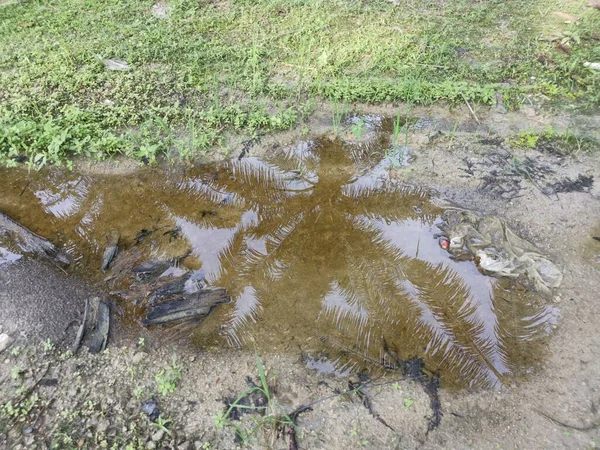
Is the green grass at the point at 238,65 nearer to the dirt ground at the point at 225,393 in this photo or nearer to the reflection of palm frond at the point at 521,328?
the dirt ground at the point at 225,393

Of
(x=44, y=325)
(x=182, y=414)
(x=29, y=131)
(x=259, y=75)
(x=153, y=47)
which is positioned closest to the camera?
(x=182, y=414)

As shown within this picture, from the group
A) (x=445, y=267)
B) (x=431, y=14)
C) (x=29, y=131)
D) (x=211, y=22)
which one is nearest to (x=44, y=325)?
(x=29, y=131)

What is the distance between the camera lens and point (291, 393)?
2.80 m

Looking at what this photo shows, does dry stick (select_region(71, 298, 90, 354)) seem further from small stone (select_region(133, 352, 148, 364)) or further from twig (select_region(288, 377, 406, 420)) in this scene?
twig (select_region(288, 377, 406, 420))

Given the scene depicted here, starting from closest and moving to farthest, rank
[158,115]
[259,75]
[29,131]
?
[29,131]
[158,115]
[259,75]

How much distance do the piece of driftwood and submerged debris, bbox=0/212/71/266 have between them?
0.99m

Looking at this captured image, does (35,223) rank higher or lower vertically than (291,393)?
higher

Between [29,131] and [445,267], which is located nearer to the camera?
[445,267]

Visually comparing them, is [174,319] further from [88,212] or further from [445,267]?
[445,267]

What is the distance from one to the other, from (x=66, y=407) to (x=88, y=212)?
1.90m

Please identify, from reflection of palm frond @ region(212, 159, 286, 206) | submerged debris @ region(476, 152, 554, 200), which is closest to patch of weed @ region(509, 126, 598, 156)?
submerged debris @ region(476, 152, 554, 200)

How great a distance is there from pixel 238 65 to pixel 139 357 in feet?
13.3

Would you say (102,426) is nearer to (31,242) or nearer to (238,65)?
(31,242)

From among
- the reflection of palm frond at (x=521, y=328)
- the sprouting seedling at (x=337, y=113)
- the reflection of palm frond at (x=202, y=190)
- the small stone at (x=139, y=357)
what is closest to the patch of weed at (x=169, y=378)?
the small stone at (x=139, y=357)
